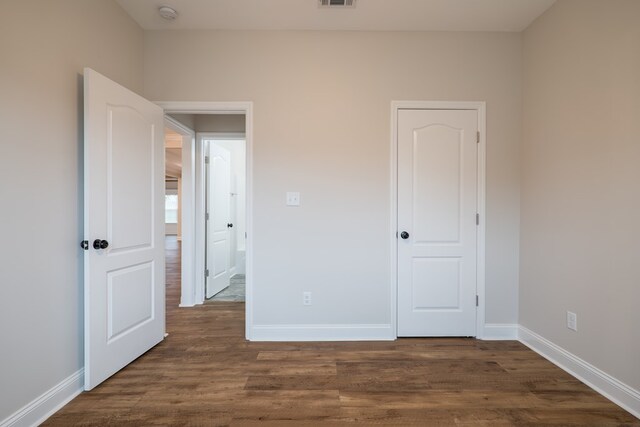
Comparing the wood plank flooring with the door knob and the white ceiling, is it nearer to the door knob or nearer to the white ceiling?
the door knob

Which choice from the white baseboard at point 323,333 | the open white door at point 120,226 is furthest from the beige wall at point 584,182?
the open white door at point 120,226

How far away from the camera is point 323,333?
2.69 metres

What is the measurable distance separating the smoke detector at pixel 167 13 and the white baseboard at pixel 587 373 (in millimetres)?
4017

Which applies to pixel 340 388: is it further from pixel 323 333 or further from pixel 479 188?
pixel 479 188

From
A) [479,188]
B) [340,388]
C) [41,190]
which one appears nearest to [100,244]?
[41,190]

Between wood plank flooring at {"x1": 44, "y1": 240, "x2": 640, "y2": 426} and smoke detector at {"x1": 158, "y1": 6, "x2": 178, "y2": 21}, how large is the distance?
2770mm

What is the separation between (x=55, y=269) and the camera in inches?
70.8

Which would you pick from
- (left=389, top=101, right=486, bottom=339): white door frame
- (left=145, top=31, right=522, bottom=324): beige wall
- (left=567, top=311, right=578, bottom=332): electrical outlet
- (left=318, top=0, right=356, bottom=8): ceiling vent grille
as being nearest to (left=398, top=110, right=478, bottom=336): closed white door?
(left=389, top=101, right=486, bottom=339): white door frame

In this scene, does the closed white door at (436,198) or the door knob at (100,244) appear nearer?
the door knob at (100,244)

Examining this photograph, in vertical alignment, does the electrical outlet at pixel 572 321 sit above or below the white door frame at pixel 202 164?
below

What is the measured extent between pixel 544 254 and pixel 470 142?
1121mm

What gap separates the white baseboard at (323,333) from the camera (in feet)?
8.77

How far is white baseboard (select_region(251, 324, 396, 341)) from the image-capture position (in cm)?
267

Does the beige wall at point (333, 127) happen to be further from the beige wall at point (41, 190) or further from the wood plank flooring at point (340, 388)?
the beige wall at point (41, 190)
